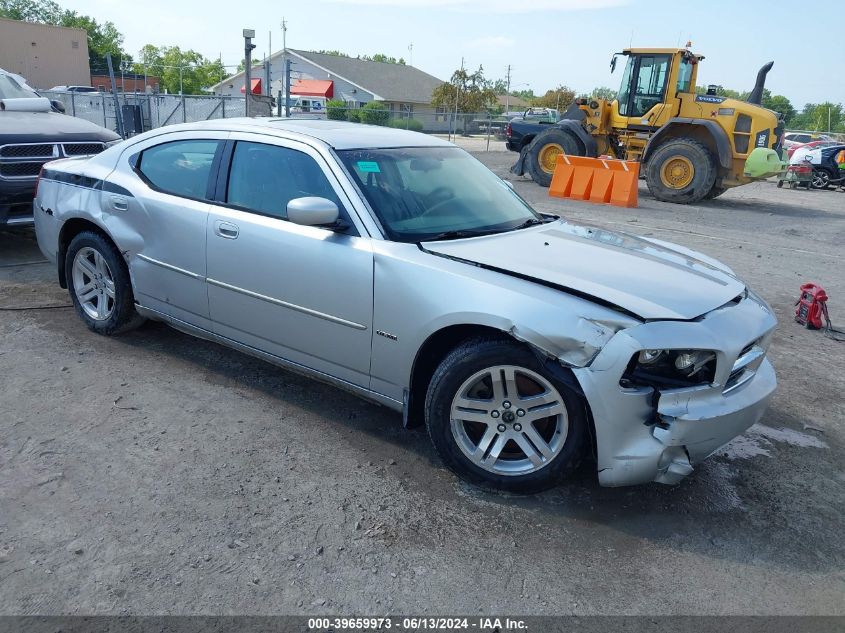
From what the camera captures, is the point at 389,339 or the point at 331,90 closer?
the point at 389,339

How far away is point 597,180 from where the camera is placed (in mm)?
14781

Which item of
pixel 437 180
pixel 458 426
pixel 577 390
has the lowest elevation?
pixel 458 426

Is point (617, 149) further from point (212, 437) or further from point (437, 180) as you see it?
point (212, 437)

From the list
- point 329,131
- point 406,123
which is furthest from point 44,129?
point 406,123

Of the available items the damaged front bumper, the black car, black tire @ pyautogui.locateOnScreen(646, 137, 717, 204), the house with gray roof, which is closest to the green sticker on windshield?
the damaged front bumper

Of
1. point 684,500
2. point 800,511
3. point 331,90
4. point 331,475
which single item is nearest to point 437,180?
point 331,475

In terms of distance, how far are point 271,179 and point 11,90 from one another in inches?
252

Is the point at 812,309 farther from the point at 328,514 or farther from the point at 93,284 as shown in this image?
the point at 93,284

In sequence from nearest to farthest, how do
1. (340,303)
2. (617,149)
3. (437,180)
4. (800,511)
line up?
(800,511) < (340,303) < (437,180) < (617,149)

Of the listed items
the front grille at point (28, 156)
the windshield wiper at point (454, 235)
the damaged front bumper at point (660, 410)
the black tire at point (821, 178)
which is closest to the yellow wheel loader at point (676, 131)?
the black tire at point (821, 178)

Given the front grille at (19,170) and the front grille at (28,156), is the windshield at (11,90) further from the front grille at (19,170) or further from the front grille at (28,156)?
the front grille at (19,170)

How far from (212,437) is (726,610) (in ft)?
8.49

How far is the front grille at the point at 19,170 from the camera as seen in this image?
691 cm

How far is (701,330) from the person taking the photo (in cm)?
296
